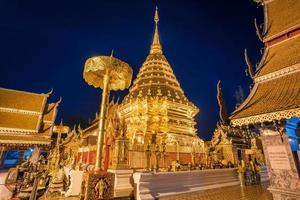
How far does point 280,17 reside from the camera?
6992 millimetres

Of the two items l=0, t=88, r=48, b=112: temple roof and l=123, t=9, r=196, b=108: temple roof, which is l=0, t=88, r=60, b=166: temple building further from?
l=123, t=9, r=196, b=108: temple roof

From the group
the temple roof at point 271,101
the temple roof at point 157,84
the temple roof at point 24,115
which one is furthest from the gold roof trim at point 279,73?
the temple roof at point 24,115

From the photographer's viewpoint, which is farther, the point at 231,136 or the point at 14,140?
the point at 14,140

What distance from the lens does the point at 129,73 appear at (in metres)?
6.32

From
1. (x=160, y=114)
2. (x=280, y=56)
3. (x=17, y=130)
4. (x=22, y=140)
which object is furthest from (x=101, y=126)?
(x=17, y=130)

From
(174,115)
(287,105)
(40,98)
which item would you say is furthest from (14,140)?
(287,105)

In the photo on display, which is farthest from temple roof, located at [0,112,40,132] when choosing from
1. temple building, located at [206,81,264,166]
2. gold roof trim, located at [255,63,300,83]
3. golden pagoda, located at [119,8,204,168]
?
gold roof trim, located at [255,63,300,83]

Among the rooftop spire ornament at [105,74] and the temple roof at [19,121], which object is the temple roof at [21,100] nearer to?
the temple roof at [19,121]

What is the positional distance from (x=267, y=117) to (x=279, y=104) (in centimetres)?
47

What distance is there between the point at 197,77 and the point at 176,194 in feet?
170

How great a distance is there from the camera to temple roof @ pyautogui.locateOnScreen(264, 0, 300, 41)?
6.38 m

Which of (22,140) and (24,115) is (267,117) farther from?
(24,115)

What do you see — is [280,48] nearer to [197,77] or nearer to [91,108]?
[197,77]

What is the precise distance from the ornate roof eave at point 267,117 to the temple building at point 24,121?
19.2m
